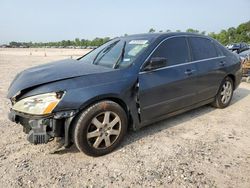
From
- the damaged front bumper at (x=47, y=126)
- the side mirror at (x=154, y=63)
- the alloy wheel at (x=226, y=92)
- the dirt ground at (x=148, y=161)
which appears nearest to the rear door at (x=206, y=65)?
the alloy wheel at (x=226, y=92)

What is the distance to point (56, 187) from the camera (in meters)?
2.64

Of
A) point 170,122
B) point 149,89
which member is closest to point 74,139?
point 149,89

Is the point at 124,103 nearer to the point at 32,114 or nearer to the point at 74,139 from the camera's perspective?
the point at 74,139

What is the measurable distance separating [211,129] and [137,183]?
6.77ft

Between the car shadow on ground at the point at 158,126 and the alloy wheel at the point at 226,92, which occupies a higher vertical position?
the alloy wheel at the point at 226,92

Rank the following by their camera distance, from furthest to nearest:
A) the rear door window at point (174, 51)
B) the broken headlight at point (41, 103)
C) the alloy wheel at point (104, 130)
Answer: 1. the rear door window at point (174, 51)
2. the alloy wheel at point (104, 130)
3. the broken headlight at point (41, 103)

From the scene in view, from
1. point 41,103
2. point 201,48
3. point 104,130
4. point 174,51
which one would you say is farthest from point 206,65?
point 41,103

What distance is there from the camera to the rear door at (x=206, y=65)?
4449mm

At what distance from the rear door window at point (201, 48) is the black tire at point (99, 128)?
1994mm

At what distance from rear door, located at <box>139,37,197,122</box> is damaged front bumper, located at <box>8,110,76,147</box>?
1.14 metres

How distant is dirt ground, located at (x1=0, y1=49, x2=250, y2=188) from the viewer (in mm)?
2746

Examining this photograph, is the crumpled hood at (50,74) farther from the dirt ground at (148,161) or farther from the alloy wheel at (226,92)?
the alloy wheel at (226,92)

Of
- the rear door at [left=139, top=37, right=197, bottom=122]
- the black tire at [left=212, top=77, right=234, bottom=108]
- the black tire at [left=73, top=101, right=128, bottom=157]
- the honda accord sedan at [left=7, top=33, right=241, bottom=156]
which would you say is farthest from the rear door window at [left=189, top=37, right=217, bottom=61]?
the black tire at [left=73, top=101, right=128, bottom=157]

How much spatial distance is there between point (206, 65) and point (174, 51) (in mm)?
904
